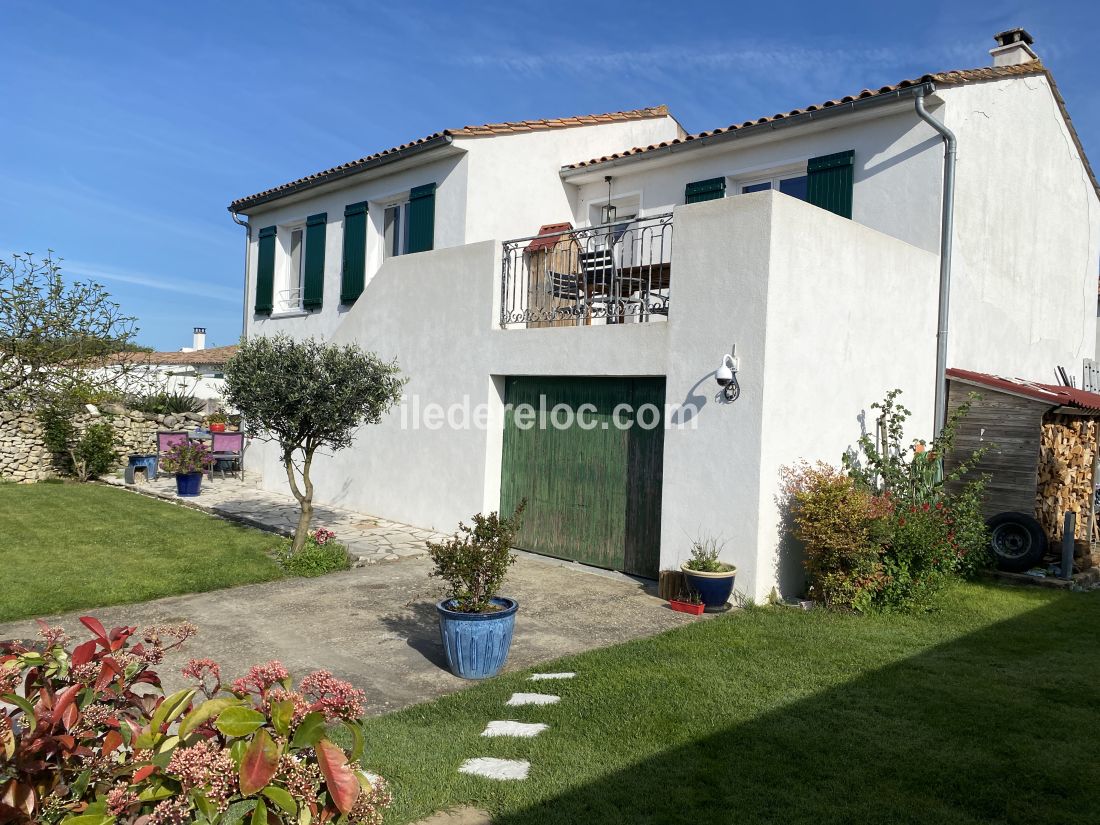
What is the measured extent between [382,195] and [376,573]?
7748mm

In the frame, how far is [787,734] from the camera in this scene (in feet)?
15.6

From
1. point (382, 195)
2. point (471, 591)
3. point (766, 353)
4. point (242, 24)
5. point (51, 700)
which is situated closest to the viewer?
point (51, 700)

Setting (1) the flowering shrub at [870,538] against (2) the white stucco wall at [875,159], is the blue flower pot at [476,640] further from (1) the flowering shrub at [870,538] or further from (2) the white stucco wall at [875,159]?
(2) the white stucco wall at [875,159]

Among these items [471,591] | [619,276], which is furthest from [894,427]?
[471,591]

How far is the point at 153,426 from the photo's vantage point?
59.7ft

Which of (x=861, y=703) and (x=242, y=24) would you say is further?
(x=242, y=24)

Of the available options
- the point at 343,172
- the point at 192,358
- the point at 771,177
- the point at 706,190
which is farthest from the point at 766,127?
the point at 192,358

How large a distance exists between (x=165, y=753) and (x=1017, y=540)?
951 centimetres

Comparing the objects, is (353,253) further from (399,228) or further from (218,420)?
(218,420)

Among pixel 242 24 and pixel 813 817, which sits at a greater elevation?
pixel 242 24

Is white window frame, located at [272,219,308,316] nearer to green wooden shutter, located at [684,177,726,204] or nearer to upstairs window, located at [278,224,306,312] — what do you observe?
upstairs window, located at [278,224,306,312]

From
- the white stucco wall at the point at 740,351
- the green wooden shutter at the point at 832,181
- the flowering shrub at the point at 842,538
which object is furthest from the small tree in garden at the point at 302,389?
the green wooden shutter at the point at 832,181

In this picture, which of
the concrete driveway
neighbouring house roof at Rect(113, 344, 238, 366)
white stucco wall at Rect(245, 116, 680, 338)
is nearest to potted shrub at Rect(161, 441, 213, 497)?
white stucco wall at Rect(245, 116, 680, 338)

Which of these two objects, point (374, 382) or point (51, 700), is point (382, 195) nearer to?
point (374, 382)
